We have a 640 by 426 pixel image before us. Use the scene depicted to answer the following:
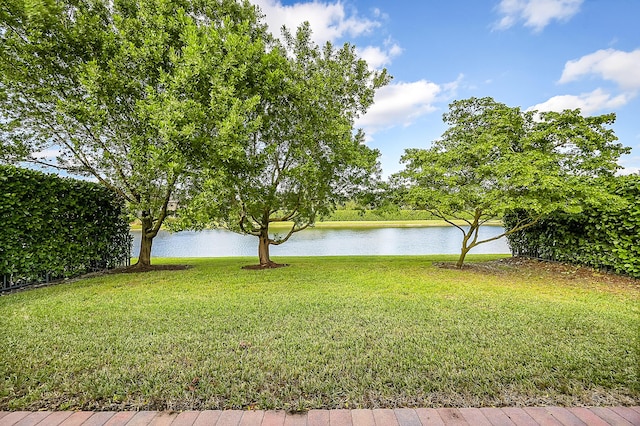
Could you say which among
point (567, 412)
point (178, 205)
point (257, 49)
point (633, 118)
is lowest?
point (567, 412)

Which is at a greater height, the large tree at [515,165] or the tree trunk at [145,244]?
the large tree at [515,165]

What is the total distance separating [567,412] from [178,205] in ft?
24.3

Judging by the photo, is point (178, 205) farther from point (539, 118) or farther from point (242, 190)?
point (539, 118)

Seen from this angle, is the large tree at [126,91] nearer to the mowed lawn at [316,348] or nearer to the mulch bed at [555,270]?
the mowed lawn at [316,348]

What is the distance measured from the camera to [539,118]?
7.34 m

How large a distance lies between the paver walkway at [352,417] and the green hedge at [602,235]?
579cm

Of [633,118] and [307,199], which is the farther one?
[307,199]

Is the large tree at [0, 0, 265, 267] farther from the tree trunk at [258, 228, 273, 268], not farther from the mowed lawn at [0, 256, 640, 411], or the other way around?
the mowed lawn at [0, 256, 640, 411]

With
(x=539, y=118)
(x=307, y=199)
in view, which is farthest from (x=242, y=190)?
(x=539, y=118)

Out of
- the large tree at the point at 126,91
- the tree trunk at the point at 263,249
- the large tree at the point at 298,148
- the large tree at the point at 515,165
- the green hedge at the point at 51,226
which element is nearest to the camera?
the green hedge at the point at 51,226

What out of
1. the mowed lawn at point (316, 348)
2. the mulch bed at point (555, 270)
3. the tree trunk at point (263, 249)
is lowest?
the mowed lawn at point (316, 348)

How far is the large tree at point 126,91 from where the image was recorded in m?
5.75

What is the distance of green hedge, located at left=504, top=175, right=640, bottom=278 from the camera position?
6.21m

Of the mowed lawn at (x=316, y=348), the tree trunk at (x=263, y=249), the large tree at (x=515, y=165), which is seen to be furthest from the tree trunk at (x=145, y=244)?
the large tree at (x=515, y=165)
